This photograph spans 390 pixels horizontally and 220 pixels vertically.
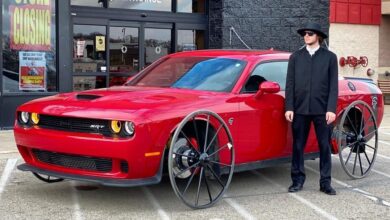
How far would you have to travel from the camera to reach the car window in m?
6.38

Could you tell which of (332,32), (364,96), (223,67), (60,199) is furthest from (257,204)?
(332,32)

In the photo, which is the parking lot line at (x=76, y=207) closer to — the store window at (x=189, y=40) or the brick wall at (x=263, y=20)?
the store window at (x=189, y=40)

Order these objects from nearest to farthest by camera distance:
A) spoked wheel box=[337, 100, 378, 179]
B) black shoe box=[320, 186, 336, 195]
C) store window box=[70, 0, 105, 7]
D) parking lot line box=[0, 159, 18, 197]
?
black shoe box=[320, 186, 336, 195] → parking lot line box=[0, 159, 18, 197] → spoked wheel box=[337, 100, 378, 179] → store window box=[70, 0, 105, 7]

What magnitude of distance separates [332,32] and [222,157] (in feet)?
39.6

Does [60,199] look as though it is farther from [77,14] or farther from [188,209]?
[77,14]

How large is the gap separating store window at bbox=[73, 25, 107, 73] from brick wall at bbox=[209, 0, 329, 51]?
2.73 metres

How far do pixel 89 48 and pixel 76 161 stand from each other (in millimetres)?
7460

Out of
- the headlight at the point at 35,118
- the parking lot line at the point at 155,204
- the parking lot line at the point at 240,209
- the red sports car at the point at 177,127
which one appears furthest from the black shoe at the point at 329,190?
the headlight at the point at 35,118

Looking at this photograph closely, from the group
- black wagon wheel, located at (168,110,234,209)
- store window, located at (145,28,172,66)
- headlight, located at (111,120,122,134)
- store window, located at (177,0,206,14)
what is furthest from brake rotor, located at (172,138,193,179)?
store window, located at (177,0,206,14)

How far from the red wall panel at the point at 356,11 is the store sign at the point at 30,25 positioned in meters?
8.57

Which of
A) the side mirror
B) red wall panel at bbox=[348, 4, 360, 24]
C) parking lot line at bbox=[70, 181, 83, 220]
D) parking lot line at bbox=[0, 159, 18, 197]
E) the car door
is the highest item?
red wall panel at bbox=[348, 4, 360, 24]

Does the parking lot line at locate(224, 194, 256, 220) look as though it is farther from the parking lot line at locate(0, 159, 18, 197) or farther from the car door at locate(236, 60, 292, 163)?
the parking lot line at locate(0, 159, 18, 197)

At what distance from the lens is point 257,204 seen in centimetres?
589

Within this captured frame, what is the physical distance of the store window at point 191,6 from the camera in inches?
541
